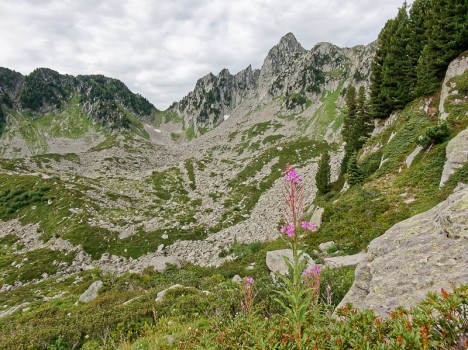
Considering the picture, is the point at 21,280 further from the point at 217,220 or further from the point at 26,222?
the point at 217,220

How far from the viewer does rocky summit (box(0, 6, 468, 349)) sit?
6.23 metres

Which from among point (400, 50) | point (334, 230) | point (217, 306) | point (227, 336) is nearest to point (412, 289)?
point (227, 336)

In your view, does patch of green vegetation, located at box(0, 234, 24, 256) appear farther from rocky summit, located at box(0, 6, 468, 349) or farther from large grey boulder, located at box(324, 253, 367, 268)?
large grey boulder, located at box(324, 253, 367, 268)

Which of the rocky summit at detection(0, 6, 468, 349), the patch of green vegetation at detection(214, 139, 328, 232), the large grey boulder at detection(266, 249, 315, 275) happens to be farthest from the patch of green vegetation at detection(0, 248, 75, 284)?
the large grey boulder at detection(266, 249, 315, 275)

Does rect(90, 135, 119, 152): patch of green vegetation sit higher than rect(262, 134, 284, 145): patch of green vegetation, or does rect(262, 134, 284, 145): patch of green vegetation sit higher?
rect(90, 135, 119, 152): patch of green vegetation

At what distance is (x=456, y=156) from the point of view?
1427 cm

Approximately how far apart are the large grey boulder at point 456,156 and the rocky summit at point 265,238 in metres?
0.09

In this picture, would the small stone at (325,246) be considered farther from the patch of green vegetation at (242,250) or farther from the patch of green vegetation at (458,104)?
the patch of green vegetation at (458,104)

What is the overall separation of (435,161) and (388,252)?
11.8 meters

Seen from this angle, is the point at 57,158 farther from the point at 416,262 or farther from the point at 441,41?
the point at 416,262

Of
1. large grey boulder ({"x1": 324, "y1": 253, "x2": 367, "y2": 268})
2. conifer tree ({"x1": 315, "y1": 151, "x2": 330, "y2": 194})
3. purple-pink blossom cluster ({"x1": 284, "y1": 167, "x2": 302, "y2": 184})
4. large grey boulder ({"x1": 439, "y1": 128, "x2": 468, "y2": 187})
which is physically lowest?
large grey boulder ({"x1": 324, "y1": 253, "x2": 367, "y2": 268})

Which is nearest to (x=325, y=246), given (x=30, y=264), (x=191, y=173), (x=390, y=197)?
(x=390, y=197)

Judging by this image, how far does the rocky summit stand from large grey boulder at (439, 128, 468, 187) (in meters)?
0.09

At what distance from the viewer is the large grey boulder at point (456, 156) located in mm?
13955
